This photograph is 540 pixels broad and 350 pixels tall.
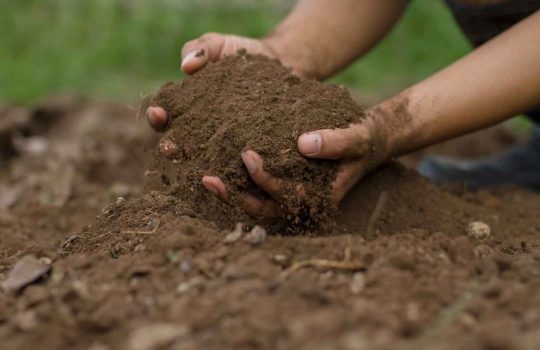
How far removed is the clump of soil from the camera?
1.90 meters

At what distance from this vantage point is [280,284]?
4.49ft

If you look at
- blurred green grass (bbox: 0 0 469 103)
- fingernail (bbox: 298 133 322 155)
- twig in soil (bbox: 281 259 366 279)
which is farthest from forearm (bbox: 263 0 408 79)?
blurred green grass (bbox: 0 0 469 103)

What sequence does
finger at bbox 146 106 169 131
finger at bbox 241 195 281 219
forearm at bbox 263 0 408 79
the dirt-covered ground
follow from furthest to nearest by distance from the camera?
1. forearm at bbox 263 0 408 79
2. finger at bbox 146 106 169 131
3. finger at bbox 241 195 281 219
4. the dirt-covered ground

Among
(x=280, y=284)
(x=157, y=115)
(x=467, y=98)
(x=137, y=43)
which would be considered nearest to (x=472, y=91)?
(x=467, y=98)

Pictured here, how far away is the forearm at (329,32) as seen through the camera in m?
2.71

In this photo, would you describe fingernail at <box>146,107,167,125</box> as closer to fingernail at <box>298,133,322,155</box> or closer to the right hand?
the right hand

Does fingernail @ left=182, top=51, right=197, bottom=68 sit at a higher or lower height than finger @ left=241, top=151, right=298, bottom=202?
higher

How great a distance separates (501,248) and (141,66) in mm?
3903

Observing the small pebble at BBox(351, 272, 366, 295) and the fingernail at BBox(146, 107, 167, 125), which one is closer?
the small pebble at BBox(351, 272, 366, 295)

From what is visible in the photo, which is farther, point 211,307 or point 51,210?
point 51,210

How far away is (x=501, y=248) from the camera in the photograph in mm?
1921

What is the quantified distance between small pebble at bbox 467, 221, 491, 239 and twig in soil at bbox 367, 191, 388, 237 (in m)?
0.28

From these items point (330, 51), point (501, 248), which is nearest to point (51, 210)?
point (330, 51)

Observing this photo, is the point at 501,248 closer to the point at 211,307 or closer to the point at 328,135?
the point at 328,135
